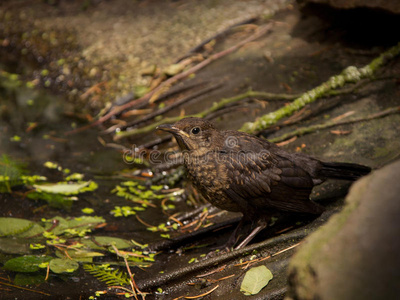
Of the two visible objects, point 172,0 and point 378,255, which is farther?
point 172,0

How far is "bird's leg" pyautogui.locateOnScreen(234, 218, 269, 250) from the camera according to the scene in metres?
3.93

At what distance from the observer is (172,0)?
932 cm

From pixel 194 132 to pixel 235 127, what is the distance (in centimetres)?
190

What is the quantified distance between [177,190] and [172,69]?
2570 mm

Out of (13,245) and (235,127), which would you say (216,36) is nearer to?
(235,127)

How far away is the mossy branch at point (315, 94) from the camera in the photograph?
5.27 m

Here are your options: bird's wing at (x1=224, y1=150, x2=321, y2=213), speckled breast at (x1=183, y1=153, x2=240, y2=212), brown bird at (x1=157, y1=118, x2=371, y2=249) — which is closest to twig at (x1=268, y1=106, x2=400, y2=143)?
brown bird at (x1=157, y1=118, x2=371, y2=249)

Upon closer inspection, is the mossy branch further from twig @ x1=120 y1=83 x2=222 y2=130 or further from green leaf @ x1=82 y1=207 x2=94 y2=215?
green leaf @ x1=82 y1=207 x2=94 y2=215

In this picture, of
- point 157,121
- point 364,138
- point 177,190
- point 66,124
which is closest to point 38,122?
point 66,124

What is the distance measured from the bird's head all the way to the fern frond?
1.33 m

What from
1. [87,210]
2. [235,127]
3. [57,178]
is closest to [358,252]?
[87,210]

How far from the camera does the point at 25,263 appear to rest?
11.3 ft

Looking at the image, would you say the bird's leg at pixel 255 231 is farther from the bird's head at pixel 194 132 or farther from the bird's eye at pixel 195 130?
the bird's eye at pixel 195 130

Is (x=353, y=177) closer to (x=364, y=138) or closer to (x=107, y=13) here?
(x=364, y=138)
